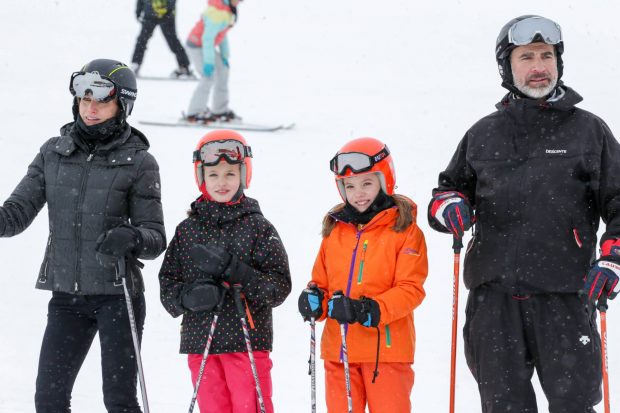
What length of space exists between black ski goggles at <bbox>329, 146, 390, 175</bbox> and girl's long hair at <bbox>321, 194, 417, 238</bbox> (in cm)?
18

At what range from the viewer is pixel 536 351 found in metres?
3.79

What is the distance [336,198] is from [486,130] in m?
5.34

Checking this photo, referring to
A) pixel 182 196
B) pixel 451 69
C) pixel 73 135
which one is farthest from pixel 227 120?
pixel 73 135

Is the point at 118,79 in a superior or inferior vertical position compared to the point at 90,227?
superior

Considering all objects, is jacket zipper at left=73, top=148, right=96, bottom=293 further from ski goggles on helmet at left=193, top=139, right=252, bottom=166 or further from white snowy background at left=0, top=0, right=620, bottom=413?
white snowy background at left=0, top=0, right=620, bottom=413

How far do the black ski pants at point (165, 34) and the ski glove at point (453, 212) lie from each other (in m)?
11.9

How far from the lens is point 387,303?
3.91 metres

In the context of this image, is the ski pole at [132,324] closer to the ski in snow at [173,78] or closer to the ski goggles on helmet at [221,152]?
the ski goggles on helmet at [221,152]

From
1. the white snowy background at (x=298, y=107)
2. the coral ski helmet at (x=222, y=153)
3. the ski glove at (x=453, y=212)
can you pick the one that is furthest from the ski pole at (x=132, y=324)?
the white snowy background at (x=298, y=107)

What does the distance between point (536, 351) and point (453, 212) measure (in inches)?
25.9

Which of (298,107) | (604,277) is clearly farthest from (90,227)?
(298,107)

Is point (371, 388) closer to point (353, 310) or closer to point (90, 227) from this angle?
point (353, 310)

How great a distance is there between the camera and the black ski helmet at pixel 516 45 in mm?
3850

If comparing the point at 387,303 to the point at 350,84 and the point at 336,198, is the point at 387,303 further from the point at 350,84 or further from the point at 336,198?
the point at 350,84
